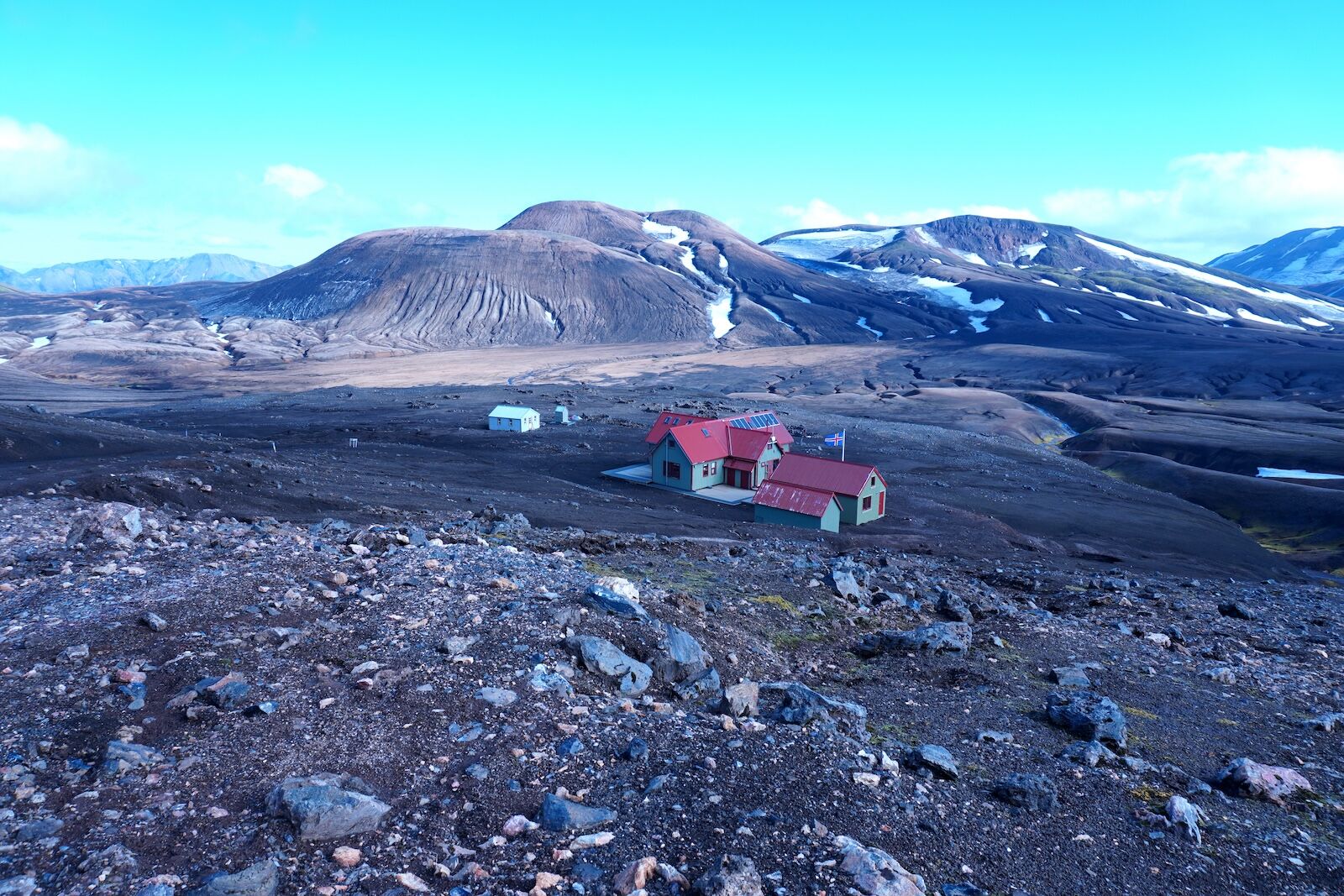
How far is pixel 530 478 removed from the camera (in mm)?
42188

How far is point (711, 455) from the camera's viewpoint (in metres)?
43.0

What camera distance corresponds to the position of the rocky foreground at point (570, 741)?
7156mm

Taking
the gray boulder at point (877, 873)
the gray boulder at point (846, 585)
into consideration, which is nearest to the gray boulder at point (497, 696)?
the gray boulder at point (877, 873)

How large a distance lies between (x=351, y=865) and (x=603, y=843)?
2141 mm

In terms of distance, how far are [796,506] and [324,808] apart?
30.5 metres

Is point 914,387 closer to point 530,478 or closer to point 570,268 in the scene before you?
point 530,478

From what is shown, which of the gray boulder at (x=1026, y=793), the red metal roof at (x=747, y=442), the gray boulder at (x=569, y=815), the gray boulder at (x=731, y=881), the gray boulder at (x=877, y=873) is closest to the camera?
the gray boulder at (x=731, y=881)

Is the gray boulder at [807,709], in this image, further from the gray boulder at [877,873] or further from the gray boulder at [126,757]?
the gray boulder at [126,757]

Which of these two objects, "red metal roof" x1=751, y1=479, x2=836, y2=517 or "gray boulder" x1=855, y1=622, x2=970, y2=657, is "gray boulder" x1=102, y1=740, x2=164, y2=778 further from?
"red metal roof" x1=751, y1=479, x2=836, y2=517

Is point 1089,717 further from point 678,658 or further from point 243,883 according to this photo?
point 243,883

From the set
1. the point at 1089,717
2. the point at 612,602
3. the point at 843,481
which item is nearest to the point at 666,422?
the point at 843,481

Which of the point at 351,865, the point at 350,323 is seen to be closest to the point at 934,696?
the point at 351,865

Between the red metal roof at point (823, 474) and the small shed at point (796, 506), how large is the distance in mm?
370

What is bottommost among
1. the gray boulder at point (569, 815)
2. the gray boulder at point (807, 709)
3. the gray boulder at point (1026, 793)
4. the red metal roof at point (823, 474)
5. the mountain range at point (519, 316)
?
the red metal roof at point (823, 474)
